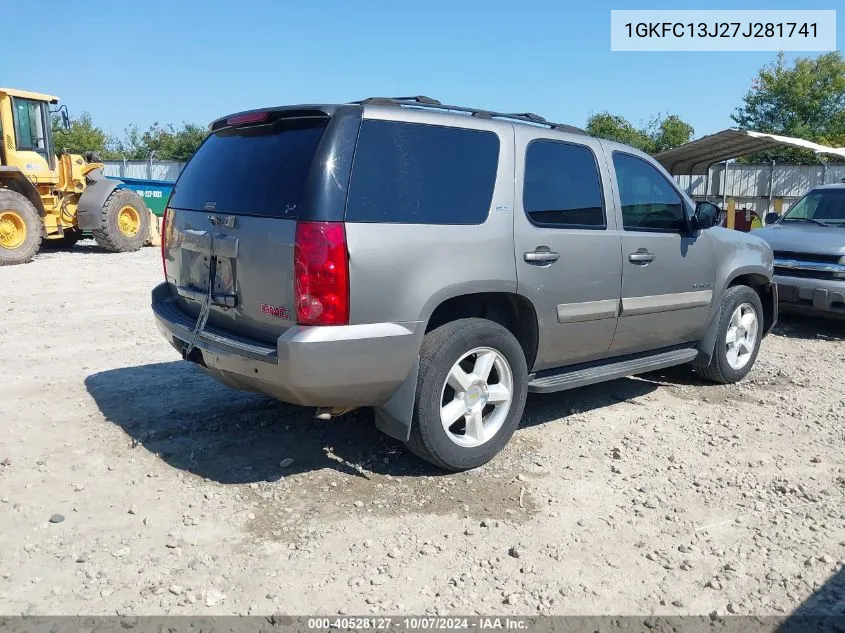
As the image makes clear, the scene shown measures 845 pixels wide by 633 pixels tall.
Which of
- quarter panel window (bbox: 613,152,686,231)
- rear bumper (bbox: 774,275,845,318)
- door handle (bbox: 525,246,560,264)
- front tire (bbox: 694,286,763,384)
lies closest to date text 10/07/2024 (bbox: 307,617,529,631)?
door handle (bbox: 525,246,560,264)

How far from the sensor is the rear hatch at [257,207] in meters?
3.42

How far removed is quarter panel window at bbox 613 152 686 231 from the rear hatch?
2217 mm

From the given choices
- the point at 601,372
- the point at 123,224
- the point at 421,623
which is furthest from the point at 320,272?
the point at 123,224

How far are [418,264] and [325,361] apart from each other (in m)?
0.71

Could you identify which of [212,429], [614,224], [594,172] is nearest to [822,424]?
[614,224]

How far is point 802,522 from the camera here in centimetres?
355

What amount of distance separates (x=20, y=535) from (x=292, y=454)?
148 cm

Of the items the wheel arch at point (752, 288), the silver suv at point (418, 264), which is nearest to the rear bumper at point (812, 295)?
the wheel arch at point (752, 288)

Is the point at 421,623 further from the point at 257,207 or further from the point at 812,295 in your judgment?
the point at 812,295

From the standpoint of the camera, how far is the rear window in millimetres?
3531

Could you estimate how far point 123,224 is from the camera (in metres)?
16.2

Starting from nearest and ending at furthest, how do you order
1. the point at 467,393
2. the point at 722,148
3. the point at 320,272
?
the point at 320,272 → the point at 467,393 → the point at 722,148

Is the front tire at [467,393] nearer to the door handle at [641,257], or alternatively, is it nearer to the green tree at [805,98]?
the door handle at [641,257]

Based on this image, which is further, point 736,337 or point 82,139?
point 82,139
